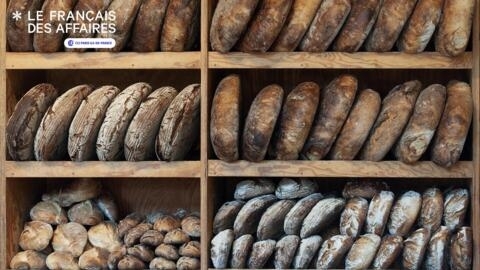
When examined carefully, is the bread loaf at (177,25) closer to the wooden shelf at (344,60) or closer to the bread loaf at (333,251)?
the wooden shelf at (344,60)

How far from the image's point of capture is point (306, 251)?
8.04ft

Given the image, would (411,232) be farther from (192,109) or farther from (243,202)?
(192,109)

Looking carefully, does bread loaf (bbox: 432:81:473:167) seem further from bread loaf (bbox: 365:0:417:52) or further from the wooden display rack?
bread loaf (bbox: 365:0:417:52)

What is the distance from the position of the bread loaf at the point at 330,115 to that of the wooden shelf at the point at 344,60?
0.20ft

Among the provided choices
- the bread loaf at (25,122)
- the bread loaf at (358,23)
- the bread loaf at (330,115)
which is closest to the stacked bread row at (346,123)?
the bread loaf at (330,115)

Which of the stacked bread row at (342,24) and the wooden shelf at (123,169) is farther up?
the stacked bread row at (342,24)

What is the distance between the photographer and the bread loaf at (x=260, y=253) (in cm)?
246

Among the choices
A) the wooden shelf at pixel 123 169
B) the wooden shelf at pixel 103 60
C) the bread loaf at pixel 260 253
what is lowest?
the bread loaf at pixel 260 253

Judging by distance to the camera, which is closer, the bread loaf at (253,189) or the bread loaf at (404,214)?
the bread loaf at (404,214)

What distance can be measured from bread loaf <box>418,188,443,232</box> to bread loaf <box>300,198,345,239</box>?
0.24 meters

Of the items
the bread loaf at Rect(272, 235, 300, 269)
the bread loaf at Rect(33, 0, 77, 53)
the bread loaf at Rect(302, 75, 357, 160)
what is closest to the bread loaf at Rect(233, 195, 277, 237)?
the bread loaf at Rect(272, 235, 300, 269)

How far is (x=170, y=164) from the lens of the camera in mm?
2508

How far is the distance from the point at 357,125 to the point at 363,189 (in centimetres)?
24

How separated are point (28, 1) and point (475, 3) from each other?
53.4 inches
